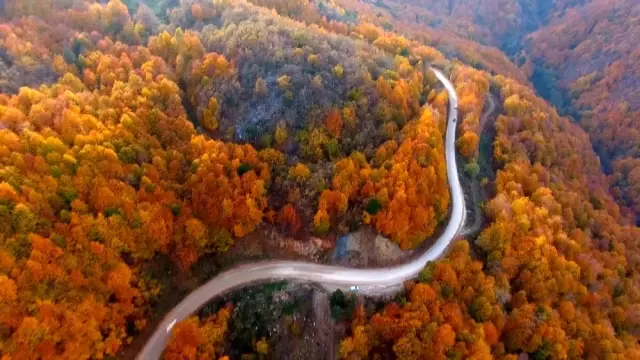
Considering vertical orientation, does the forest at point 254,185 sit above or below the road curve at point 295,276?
above

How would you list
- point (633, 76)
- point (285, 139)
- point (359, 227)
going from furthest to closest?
point (633, 76) < point (285, 139) < point (359, 227)

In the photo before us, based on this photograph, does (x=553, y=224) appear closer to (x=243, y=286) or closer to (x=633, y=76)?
(x=243, y=286)

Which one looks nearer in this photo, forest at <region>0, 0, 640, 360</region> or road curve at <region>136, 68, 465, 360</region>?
forest at <region>0, 0, 640, 360</region>

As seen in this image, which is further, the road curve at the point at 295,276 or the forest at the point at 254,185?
the road curve at the point at 295,276

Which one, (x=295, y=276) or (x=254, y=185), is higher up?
(x=254, y=185)

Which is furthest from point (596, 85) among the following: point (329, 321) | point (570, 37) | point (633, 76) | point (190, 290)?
point (190, 290)

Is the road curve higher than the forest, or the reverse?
the forest

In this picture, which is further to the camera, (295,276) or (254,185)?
(254,185)

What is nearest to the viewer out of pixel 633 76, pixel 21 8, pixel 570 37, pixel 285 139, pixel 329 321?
pixel 329 321
